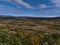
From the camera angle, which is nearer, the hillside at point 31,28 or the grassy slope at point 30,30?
the grassy slope at point 30,30

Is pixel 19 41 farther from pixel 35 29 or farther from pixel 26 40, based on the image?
pixel 35 29

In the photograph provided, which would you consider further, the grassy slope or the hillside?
the hillside

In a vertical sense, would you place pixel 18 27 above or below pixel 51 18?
below

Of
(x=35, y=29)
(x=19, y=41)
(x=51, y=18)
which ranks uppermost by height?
(x=51, y=18)

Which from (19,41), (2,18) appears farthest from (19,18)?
(19,41)

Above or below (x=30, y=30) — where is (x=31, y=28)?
above

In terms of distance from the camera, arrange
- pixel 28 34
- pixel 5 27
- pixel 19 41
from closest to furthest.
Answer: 1. pixel 19 41
2. pixel 28 34
3. pixel 5 27

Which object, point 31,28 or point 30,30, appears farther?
point 30,30

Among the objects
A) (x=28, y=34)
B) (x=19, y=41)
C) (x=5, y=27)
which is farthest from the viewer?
(x=5, y=27)
